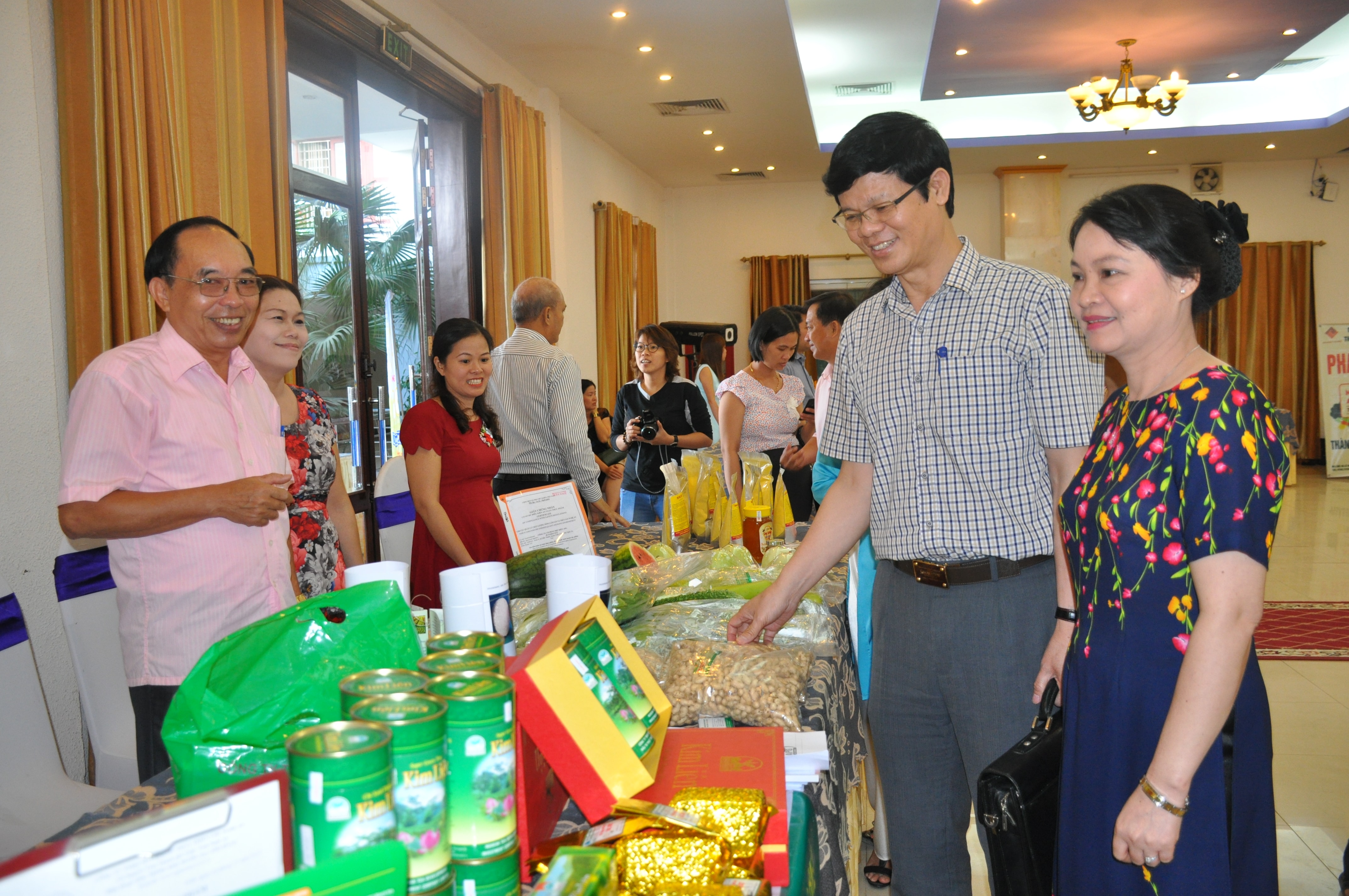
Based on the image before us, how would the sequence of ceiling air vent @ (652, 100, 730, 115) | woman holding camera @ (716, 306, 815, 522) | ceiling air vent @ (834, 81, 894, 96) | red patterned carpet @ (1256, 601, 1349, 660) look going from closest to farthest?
woman holding camera @ (716, 306, 815, 522) < red patterned carpet @ (1256, 601, 1349, 660) < ceiling air vent @ (652, 100, 730, 115) < ceiling air vent @ (834, 81, 894, 96)

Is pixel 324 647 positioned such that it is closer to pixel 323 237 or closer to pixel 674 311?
pixel 323 237

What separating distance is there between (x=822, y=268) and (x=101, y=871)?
36.0 ft

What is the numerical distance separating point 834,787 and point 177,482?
1310 mm

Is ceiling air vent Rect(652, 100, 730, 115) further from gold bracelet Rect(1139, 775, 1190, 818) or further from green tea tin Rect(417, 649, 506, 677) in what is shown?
green tea tin Rect(417, 649, 506, 677)

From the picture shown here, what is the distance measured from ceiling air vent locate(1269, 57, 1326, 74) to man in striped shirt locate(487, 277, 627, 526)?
7567mm

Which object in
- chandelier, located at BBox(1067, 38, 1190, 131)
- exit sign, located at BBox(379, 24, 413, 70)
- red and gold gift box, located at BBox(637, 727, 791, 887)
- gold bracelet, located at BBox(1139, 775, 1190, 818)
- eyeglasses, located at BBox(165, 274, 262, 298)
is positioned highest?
chandelier, located at BBox(1067, 38, 1190, 131)

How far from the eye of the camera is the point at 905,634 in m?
1.64

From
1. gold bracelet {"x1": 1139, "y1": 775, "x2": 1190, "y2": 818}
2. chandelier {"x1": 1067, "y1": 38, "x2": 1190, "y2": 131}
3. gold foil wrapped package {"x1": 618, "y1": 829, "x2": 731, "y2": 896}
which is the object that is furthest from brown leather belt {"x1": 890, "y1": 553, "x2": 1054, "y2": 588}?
chandelier {"x1": 1067, "y1": 38, "x2": 1190, "y2": 131}

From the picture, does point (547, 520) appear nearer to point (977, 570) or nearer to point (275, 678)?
point (977, 570)

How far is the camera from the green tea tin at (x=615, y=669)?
100 cm

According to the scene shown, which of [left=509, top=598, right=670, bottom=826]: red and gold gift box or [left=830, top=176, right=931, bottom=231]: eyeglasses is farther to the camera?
[left=830, top=176, right=931, bottom=231]: eyeglasses

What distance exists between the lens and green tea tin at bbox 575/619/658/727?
1.00 m

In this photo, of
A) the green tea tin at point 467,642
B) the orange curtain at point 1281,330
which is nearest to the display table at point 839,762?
the green tea tin at point 467,642

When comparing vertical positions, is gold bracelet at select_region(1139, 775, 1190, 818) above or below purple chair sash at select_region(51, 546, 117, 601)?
below
